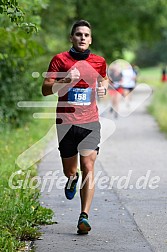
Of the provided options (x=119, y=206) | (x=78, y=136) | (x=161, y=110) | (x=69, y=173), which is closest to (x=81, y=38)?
(x=78, y=136)

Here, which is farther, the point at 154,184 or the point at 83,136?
the point at 154,184

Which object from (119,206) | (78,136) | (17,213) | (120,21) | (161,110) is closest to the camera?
(78,136)

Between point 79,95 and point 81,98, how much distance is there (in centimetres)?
4

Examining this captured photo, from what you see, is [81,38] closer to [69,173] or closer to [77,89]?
[77,89]

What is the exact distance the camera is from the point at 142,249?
707cm

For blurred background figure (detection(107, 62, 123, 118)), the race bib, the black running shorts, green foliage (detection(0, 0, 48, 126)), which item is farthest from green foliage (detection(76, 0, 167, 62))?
the race bib

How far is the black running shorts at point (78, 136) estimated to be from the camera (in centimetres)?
791

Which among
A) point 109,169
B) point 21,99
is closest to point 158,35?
point 21,99

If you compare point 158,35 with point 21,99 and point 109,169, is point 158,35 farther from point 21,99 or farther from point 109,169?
point 109,169

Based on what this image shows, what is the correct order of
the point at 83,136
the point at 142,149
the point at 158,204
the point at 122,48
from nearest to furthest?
the point at 83,136, the point at 158,204, the point at 142,149, the point at 122,48

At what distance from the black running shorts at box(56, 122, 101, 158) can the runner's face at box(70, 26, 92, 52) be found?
0.76m

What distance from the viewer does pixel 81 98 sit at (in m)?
7.83

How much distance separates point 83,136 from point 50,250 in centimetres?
133

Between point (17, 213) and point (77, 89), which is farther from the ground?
point (77, 89)
